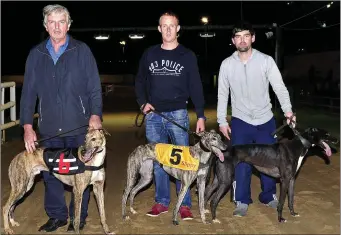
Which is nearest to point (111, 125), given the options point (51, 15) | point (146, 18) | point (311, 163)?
point (311, 163)

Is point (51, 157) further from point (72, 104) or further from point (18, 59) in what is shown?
point (18, 59)

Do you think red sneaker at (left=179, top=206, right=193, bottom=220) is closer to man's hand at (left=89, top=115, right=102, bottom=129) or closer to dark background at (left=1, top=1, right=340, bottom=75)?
man's hand at (left=89, top=115, right=102, bottom=129)

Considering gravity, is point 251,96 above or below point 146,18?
below

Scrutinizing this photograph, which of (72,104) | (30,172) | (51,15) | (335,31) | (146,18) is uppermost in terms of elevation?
(146,18)

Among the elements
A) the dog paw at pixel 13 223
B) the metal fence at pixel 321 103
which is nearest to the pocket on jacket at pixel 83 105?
the dog paw at pixel 13 223

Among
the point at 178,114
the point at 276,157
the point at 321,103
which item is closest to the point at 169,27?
the point at 178,114

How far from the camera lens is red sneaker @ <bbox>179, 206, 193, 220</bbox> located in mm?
5488

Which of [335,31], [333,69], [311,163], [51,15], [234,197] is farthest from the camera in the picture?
[335,31]

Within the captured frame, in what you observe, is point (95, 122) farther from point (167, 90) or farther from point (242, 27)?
point (242, 27)

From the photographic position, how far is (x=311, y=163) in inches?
349

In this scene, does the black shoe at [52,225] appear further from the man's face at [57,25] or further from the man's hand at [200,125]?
the man's face at [57,25]

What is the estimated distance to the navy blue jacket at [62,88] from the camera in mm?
4852

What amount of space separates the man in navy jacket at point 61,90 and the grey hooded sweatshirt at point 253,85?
1668 mm

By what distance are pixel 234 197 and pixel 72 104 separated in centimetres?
230
